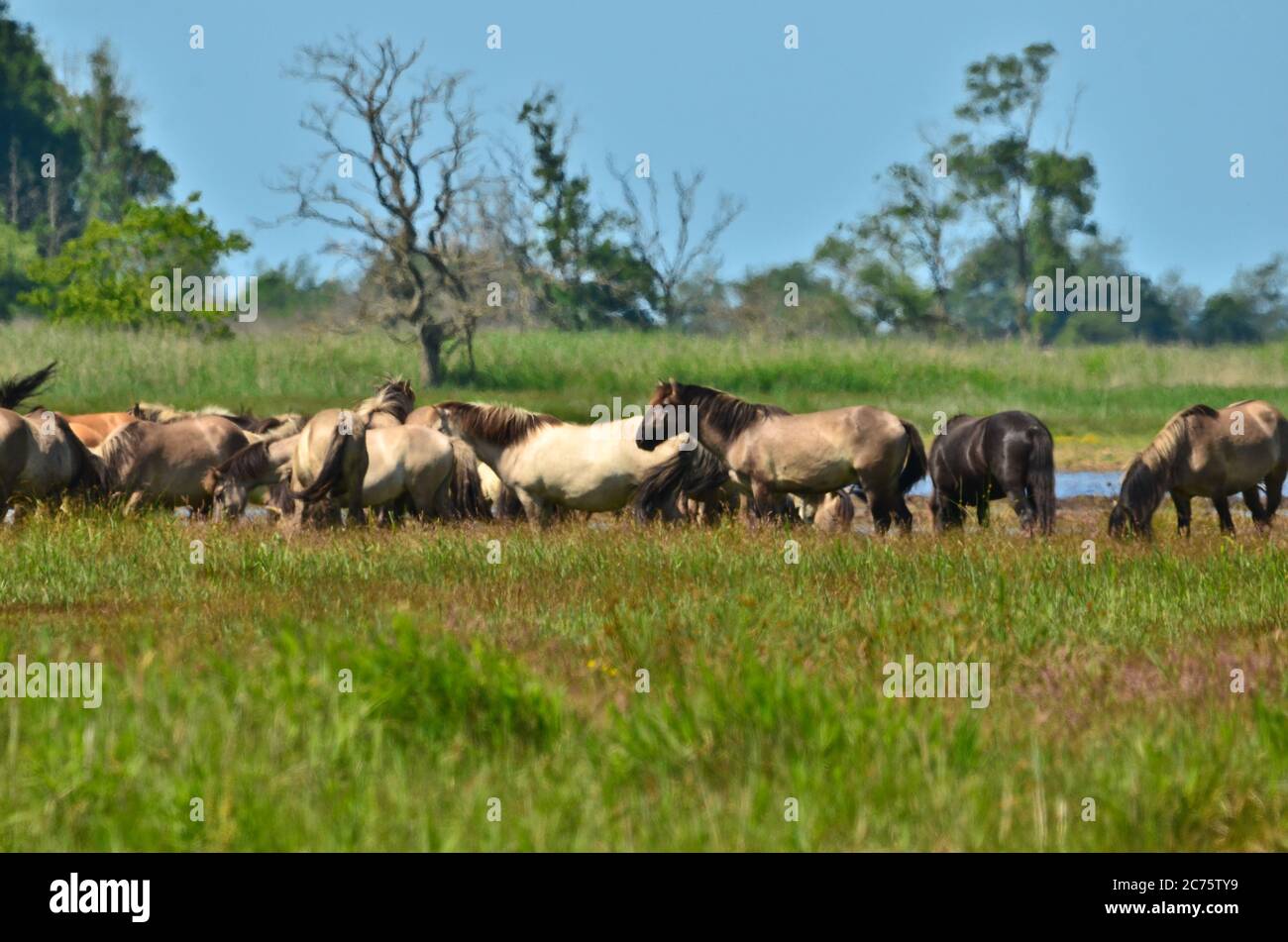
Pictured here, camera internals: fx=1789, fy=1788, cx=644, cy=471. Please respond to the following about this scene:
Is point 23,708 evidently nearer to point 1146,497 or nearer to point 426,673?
point 426,673

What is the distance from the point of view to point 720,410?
17.6 metres

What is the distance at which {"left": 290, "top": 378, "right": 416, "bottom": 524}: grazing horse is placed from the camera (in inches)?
653

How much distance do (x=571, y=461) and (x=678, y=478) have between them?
3.53 ft

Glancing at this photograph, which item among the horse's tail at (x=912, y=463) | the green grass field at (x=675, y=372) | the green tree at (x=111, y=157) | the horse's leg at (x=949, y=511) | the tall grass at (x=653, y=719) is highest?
the green tree at (x=111, y=157)

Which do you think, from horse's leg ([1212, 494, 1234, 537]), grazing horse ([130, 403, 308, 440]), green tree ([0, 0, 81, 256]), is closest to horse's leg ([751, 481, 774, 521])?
horse's leg ([1212, 494, 1234, 537])

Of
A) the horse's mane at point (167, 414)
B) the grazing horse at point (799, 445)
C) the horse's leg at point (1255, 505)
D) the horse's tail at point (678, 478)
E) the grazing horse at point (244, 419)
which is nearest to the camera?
the grazing horse at point (799, 445)

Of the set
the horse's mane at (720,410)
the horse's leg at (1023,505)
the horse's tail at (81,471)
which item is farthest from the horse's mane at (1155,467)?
the horse's tail at (81,471)

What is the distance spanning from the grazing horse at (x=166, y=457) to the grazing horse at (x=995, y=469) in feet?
25.1

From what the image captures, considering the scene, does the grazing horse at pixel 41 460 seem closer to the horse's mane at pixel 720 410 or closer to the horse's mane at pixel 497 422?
the horse's mane at pixel 497 422

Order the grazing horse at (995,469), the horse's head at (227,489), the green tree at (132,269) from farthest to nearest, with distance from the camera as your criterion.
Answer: the green tree at (132,269) < the horse's head at (227,489) < the grazing horse at (995,469)

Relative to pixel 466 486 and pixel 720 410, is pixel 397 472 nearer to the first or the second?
pixel 466 486

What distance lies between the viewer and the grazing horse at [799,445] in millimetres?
17219

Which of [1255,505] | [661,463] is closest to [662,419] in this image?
[661,463]

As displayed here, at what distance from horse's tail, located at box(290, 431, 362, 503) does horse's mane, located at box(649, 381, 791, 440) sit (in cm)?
308
